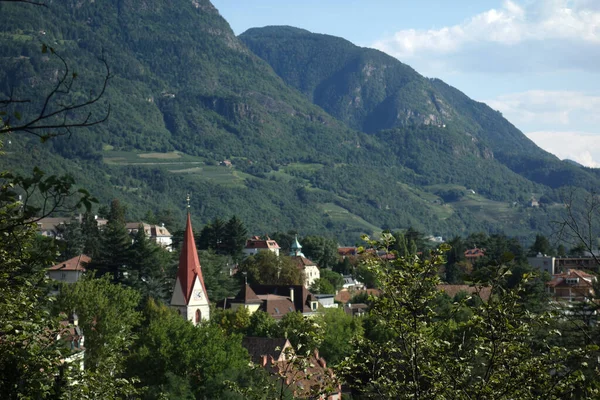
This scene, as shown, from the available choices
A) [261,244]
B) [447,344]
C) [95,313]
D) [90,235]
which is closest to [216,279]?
[90,235]

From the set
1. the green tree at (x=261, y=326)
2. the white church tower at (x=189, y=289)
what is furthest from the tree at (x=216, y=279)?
the green tree at (x=261, y=326)

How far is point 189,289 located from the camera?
78.6m

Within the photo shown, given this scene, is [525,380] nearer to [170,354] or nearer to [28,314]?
[28,314]

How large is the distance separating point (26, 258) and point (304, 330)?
407 cm

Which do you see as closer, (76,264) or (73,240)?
(76,264)

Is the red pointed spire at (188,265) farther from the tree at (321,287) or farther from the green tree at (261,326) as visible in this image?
the tree at (321,287)

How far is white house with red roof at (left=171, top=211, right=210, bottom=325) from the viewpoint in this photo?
78.2m

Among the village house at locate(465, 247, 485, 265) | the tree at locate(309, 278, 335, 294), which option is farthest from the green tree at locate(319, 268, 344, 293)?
the village house at locate(465, 247, 485, 265)

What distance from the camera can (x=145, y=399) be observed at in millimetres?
46438

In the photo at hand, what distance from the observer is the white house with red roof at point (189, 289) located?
78.2 meters

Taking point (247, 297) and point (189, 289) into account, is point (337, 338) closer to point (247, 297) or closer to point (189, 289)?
point (189, 289)

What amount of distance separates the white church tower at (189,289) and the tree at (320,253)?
208ft

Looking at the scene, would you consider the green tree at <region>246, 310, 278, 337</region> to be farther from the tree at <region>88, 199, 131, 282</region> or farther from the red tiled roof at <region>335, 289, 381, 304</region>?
the red tiled roof at <region>335, 289, 381, 304</region>

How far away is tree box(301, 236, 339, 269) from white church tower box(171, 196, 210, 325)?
208 feet
